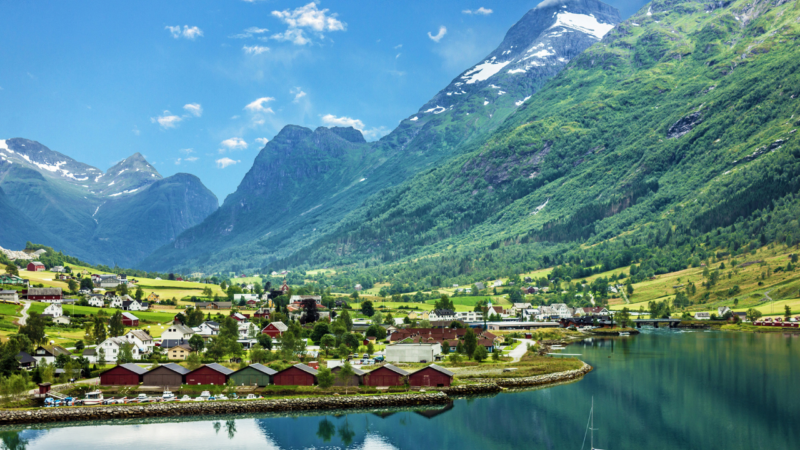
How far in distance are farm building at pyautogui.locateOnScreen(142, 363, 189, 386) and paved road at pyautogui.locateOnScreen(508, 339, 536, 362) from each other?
4181 cm

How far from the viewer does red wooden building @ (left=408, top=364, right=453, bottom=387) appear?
70312 millimetres

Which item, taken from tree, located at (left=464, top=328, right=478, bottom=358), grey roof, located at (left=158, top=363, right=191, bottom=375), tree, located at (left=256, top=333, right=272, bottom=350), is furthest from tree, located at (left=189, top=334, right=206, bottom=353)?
tree, located at (left=464, top=328, right=478, bottom=358)

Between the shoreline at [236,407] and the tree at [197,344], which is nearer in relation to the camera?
the shoreline at [236,407]

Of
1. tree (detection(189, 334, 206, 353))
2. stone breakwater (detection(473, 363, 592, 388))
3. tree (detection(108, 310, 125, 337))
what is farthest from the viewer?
tree (detection(108, 310, 125, 337))

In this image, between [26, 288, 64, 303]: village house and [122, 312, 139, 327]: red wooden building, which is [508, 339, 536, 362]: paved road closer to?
[122, 312, 139, 327]: red wooden building

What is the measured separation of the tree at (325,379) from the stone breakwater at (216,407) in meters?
3.26

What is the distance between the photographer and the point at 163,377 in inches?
2773

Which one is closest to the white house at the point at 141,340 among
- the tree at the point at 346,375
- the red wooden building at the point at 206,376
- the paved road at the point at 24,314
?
the paved road at the point at 24,314

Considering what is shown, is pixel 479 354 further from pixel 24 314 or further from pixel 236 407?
pixel 24 314

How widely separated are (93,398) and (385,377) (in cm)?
2750

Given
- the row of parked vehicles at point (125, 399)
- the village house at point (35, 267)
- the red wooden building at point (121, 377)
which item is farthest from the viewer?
the village house at point (35, 267)

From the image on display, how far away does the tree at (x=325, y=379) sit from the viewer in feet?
224

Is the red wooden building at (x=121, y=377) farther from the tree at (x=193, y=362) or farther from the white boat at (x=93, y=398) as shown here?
the tree at (x=193, y=362)

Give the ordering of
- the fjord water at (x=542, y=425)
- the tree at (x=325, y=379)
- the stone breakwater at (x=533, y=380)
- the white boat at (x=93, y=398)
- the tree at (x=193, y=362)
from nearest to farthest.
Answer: the fjord water at (x=542, y=425) → the white boat at (x=93, y=398) → the tree at (x=325, y=379) → the stone breakwater at (x=533, y=380) → the tree at (x=193, y=362)
